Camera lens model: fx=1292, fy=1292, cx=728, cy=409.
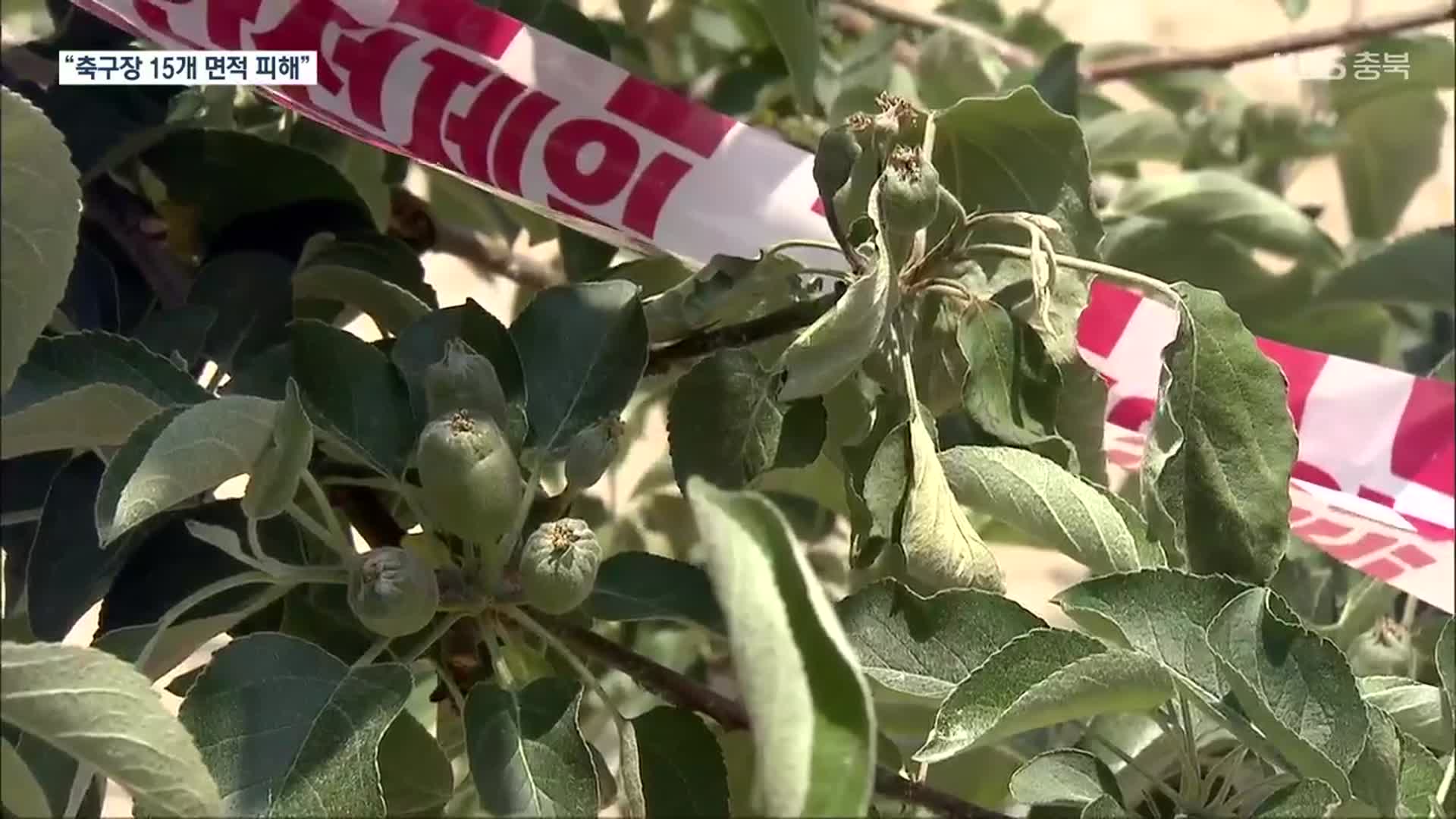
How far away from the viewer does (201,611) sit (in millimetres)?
359

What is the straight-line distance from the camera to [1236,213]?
689 mm

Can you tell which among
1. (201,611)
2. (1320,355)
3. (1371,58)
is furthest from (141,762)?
(1371,58)

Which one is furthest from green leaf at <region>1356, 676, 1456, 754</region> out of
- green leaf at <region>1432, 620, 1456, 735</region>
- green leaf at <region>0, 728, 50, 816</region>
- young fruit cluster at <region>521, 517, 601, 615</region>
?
green leaf at <region>0, 728, 50, 816</region>

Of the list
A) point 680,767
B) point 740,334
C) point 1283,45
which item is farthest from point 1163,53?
point 680,767

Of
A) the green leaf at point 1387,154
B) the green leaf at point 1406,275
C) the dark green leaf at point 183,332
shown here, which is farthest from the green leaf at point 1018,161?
the green leaf at point 1387,154

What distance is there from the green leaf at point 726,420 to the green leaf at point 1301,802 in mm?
158

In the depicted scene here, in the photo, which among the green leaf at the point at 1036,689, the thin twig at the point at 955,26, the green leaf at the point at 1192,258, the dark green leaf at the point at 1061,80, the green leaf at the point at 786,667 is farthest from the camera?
the thin twig at the point at 955,26

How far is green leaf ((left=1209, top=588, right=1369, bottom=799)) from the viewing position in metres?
0.30

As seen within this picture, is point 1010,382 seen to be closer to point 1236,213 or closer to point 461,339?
point 461,339

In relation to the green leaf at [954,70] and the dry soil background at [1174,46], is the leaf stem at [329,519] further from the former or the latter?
the green leaf at [954,70]

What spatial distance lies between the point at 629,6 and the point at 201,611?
377mm

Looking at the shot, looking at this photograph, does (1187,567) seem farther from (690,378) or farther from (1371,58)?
(1371,58)

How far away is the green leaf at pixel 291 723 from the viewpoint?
0.28m

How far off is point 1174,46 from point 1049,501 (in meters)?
0.77
